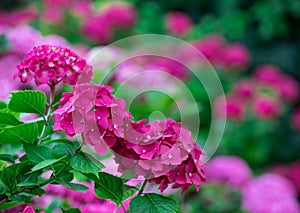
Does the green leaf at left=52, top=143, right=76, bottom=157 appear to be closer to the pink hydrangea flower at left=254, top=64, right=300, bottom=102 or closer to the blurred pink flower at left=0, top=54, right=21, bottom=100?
the blurred pink flower at left=0, top=54, right=21, bottom=100

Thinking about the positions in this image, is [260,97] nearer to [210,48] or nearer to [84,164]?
[210,48]

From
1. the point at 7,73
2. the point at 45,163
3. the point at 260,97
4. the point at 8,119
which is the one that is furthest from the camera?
the point at 260,97

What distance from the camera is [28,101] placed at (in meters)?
0.95

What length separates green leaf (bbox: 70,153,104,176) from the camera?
0.87 metres

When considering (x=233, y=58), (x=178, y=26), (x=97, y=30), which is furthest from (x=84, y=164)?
(x=178, y=26)

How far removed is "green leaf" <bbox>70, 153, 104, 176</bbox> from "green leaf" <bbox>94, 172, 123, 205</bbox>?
0.03 metres

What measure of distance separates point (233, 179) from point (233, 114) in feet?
2.02

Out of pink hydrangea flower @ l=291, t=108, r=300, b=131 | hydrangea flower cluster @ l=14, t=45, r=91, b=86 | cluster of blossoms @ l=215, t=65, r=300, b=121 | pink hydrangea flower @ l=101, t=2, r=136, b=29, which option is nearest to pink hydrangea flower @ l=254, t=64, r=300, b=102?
cluster of blossoms @ l=215, t=65, r=300, b=121

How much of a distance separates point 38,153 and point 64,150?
39 mm

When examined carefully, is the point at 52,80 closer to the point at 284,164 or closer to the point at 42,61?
the point at 42,61

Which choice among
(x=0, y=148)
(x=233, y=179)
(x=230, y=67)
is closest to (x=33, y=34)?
(x=0, y=148)

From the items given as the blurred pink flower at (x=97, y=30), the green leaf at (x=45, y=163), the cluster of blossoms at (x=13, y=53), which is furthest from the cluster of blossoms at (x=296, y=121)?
the green leaf at (x=45, y=163)

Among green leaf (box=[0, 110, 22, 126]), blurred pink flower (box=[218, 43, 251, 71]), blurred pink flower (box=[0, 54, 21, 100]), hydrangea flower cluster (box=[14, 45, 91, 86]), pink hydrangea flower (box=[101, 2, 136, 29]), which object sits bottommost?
blurred pink flower (box=[218, 43, 251, 71])

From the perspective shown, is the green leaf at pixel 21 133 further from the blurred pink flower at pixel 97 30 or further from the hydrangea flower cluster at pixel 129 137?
the blurred pink flower at pixel 97 30
